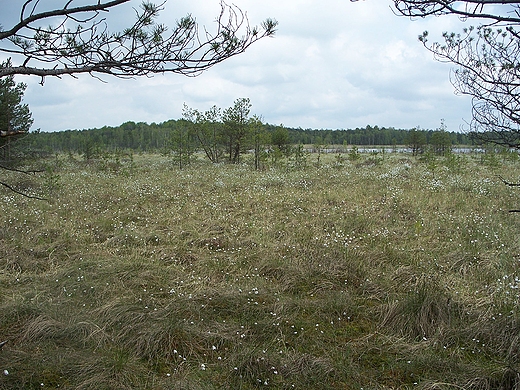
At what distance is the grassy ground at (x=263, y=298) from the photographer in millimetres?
3514

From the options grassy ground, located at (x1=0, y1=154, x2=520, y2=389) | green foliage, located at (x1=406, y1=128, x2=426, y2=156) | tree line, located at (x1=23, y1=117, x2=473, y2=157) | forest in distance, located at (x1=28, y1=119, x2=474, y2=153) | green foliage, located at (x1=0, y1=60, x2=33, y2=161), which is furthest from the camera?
forest in distance, located at (x1=28, y1=119, x2=474, y2=153)

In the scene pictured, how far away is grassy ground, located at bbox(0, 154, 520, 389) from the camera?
3.51 m

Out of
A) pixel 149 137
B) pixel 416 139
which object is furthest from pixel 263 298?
pixel 149 137

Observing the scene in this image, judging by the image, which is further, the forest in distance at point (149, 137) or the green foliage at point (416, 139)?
the forest in distance at point (149, 137)

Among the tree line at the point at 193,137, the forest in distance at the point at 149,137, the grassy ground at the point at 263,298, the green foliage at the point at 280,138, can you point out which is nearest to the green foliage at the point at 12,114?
the tree line at the point at 193,137

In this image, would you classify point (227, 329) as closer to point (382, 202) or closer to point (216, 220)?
point (216, 220)

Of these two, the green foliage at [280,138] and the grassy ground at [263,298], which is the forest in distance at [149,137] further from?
the grassy ground at [263,298]

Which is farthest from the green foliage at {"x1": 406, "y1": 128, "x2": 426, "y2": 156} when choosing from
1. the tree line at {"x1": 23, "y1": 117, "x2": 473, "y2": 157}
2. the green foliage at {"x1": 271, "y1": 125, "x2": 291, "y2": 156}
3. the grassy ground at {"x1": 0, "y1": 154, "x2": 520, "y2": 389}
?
the grassy ground at {"x1": 0, "y1": 154, "x2": 520, "y2": 389}

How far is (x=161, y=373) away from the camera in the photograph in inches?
140

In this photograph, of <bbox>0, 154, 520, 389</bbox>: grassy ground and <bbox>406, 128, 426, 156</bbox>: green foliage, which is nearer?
<bbox>0, 154, 520, 389</bbox>: grassy ground

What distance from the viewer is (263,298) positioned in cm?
504

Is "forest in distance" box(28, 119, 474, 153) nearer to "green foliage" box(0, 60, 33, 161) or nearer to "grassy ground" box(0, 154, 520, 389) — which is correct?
"green foliage" box(0, 60, 33, 161)

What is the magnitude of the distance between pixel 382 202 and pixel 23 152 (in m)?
15.7

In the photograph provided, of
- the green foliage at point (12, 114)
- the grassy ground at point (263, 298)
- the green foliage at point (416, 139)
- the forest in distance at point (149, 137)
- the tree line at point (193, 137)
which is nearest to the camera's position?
the grassy ground at point (263, 298)
